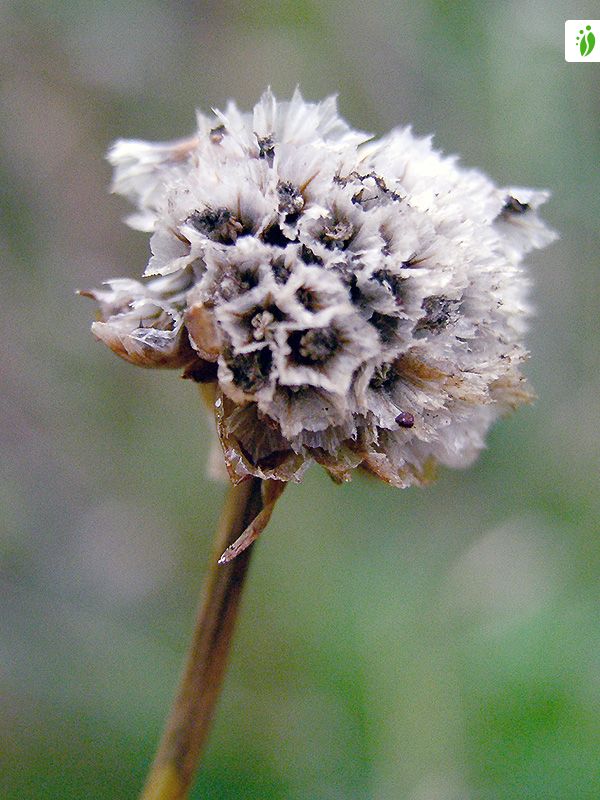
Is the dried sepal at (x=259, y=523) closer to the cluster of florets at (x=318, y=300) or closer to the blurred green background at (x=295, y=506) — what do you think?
the cluster of florets at (x=318, y=300)

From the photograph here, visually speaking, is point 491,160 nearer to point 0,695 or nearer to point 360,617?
point 360,617

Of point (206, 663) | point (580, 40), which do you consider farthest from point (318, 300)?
point (580, 40)

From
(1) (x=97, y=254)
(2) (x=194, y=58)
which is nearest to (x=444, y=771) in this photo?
(1) (x=97, y=254)

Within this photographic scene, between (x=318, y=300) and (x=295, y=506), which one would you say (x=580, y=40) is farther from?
(x=318, y=300)

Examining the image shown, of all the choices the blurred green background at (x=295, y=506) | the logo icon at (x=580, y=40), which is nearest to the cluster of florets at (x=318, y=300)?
the blurred green background at (x=295, y=506)

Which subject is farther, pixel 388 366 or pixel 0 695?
pixel 0 695

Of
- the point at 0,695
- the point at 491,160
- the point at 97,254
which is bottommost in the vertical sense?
the point at 0,695

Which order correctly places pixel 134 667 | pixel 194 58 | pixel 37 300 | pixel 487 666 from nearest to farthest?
1. pixel 487 666
2. pixel 134 667
3. pixel 37 300
4. pixel 194 58
